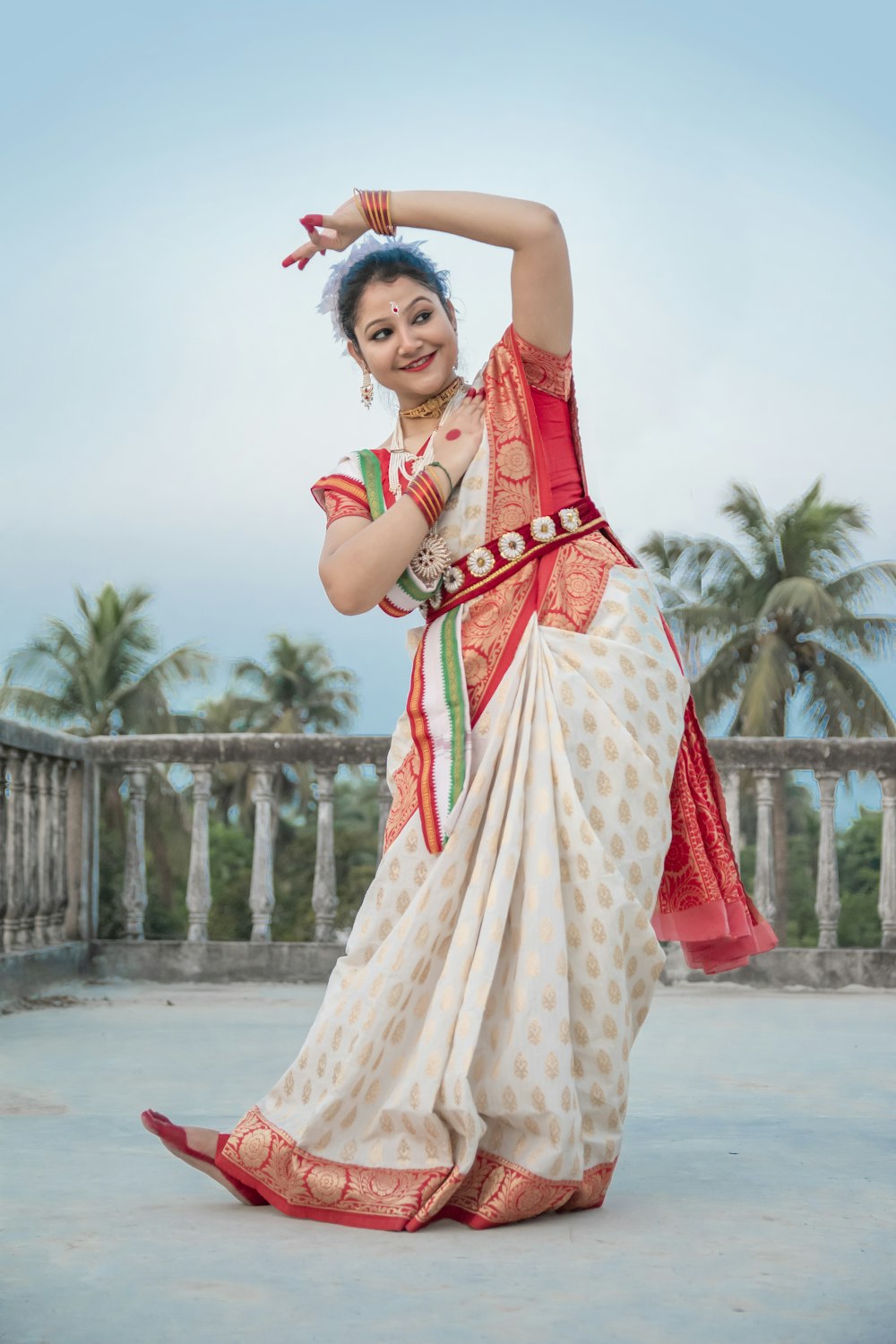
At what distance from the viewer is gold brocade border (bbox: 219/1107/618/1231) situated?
2.18 meters

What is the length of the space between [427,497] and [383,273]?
0.45 metres

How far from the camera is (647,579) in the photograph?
2590 mm

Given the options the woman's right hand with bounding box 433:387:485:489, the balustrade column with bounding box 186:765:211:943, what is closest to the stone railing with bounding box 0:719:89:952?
the balustrade column with bounding box 186:765:211:943

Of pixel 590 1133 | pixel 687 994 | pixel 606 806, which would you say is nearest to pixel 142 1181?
pixel 590 1133

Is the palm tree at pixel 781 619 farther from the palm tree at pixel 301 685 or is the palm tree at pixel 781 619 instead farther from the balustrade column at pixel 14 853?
the balustrade column at pixel 14 853

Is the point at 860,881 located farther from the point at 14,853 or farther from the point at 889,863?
the point at 14,853

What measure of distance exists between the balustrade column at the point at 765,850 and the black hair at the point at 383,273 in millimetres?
4102

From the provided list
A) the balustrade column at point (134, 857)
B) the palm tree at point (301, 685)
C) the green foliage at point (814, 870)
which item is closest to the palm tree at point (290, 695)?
the palm tree at point (301, 685)

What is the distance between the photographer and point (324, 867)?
694 centimetres

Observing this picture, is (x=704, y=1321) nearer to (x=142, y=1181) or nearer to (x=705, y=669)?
(x=142, y=1181)

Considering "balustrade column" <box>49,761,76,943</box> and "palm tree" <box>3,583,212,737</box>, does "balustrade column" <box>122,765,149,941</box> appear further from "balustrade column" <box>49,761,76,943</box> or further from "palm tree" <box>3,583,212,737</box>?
"palm tree" <box>3,583,212,737</box>

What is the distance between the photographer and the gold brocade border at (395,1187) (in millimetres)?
2180

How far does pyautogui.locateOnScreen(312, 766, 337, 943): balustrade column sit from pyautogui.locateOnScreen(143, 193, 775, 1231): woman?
13.7 feet

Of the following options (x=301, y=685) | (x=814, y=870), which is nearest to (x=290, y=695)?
(x=301, y=685)
